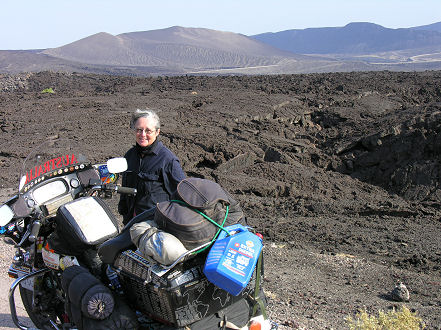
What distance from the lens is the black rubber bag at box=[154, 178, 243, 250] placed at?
2768mm

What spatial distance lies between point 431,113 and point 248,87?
11.9m

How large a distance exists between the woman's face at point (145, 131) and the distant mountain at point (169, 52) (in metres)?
96.6

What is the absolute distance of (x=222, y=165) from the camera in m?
12.4

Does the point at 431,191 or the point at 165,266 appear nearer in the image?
the point at 165,266

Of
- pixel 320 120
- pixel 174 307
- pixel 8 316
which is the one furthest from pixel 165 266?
pixel 320 120

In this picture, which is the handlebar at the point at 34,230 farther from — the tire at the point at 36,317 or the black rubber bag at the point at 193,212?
the black rubber bag at the point at 193,212

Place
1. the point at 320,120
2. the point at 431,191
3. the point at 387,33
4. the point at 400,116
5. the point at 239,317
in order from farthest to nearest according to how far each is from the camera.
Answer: the point at 387,33
the point at 320,120
the point at 400,116
the point at 431,191
the point at 239,317

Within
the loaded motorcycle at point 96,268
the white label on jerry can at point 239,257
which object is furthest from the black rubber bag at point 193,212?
the white label on jerry can at point 239,257

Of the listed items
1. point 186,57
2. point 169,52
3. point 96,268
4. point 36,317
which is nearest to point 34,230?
point 96,268

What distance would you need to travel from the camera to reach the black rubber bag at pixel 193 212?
2768mm

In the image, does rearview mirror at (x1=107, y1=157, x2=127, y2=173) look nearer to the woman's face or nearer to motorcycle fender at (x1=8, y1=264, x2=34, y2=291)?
the woman's face

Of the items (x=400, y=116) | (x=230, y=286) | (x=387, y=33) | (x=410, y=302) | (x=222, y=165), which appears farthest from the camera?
(x=387, y=33)

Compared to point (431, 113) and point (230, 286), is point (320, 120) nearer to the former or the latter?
point (431, 113)

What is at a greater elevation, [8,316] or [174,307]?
[174,307]
